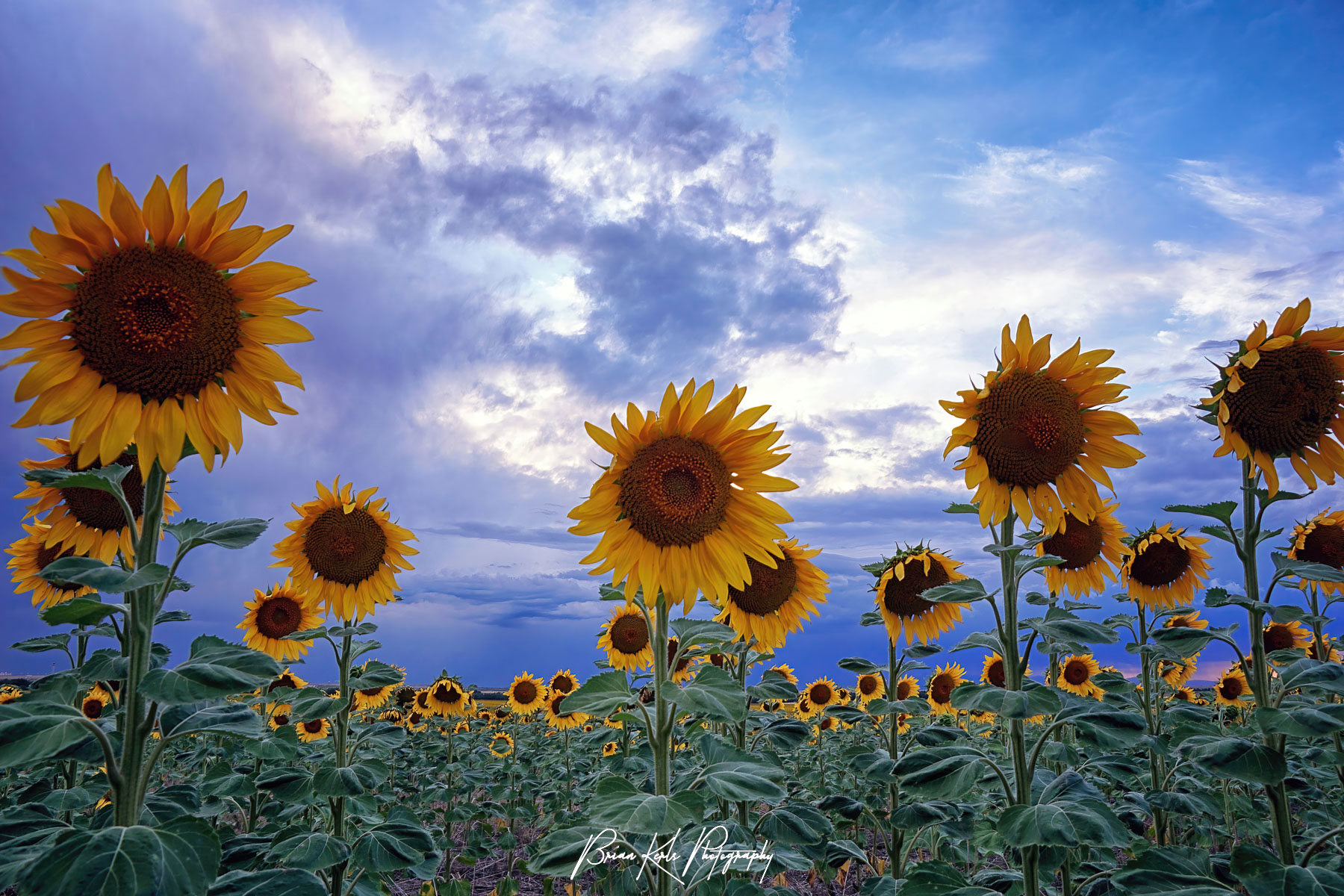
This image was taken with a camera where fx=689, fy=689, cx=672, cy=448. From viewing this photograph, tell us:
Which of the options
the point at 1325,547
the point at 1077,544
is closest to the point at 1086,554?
the point at 1077,544

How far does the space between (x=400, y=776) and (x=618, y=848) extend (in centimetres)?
1024

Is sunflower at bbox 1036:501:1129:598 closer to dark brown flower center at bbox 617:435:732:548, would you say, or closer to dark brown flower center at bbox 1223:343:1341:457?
dark brown flower center at bbox 1223:343:1341:457

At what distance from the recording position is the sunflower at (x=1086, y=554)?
654 cm

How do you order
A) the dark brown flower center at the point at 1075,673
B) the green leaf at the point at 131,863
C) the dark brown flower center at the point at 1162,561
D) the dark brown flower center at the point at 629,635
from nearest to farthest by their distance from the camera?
the green leaf at the point at 131,863 → the dark brown flower center at the point at 1162,561 → the dark brown flower center at the point at 629,635 → the dark brown flower center at the point at 1075,673

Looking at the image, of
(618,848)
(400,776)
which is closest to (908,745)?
(618,848)

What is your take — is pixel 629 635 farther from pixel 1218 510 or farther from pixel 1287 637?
pixel 1287 637

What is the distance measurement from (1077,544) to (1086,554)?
20cm

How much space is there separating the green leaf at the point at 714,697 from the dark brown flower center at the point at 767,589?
2.44m

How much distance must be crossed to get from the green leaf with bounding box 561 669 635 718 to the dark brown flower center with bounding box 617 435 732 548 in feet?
2.26

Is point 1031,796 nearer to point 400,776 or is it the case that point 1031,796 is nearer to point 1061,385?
point 1061,385

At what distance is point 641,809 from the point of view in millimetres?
2721

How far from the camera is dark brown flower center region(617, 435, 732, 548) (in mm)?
3324

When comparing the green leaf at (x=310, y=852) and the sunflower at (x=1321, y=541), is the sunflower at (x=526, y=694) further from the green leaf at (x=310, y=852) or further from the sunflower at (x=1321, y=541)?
the sunflower at (x=1321, y=541)

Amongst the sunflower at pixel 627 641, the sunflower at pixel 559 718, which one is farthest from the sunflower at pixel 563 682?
the sunflower at pixel 627 641
